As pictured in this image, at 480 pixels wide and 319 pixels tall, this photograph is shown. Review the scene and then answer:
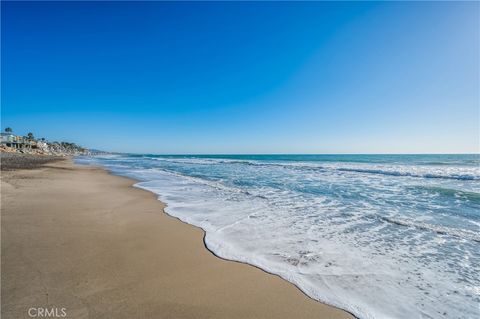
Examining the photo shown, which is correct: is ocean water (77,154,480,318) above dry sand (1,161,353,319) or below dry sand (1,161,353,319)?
below

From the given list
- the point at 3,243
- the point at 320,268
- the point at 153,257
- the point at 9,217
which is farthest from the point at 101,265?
the point at 9,217

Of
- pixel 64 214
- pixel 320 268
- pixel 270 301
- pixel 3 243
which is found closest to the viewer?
pixel 270 301

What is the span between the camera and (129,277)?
3.24 metres

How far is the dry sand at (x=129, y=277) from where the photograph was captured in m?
2.65

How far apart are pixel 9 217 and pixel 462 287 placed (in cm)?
936

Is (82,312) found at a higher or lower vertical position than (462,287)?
higher

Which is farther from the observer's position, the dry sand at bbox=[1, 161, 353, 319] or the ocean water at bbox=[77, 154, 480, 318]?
the ocean water at bbox=[77, 154, 480, 318]

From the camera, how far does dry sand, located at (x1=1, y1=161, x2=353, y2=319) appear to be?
265cm

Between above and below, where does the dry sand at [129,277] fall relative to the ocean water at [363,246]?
above

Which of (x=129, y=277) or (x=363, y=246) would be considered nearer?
(x=129, y=277)

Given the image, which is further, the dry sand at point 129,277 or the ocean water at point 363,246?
the ocean water at point 363,246

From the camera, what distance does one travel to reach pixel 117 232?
200 inches

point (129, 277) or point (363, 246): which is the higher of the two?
point (129, 277)

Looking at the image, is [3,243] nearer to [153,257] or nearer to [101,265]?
[101,265]
